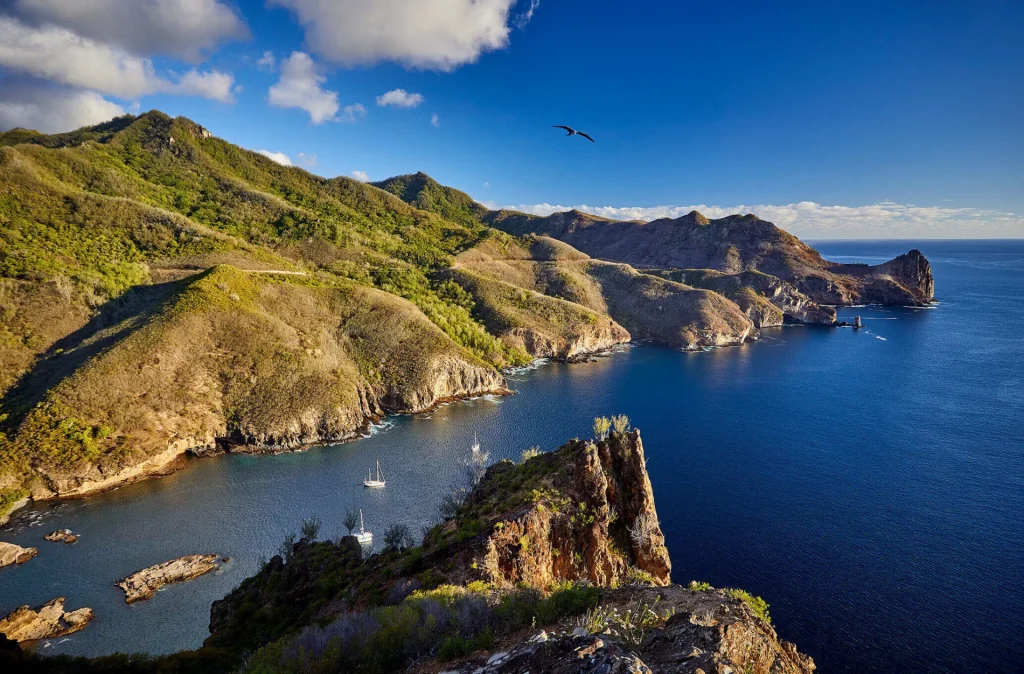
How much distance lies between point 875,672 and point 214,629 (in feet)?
147

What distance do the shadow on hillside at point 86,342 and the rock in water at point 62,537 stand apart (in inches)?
780

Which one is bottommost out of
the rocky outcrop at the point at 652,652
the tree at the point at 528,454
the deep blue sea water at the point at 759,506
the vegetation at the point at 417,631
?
the deep blue sea water at the point at 759,506

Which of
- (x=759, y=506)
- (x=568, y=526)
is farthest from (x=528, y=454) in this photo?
(x=759, y=506)

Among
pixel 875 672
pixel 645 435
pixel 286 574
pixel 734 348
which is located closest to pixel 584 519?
pixel 286 574

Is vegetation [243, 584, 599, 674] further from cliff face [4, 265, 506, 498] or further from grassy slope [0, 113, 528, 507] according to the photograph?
grassy slope [0, 113, 528, 507]

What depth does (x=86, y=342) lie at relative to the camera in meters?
70.4

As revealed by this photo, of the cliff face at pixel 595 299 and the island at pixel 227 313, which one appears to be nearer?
the island at pixel 227 313

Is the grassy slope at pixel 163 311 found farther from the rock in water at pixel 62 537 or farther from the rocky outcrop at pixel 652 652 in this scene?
the rocky outcrop at pixel 652 652

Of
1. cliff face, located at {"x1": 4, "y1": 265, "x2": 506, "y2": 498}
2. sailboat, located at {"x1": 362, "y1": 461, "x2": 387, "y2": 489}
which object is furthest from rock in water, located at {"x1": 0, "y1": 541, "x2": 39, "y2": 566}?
sailboat, located at {"x1": 362, "y1": 461, "x2": 387, "y2": 489}

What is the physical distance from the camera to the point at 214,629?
31.7m

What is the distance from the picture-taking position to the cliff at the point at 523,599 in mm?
12434

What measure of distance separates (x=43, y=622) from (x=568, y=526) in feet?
142

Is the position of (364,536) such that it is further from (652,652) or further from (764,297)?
(764,297)

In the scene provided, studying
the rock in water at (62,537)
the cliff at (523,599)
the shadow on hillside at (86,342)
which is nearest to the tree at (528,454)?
the cliff at (523,599)
